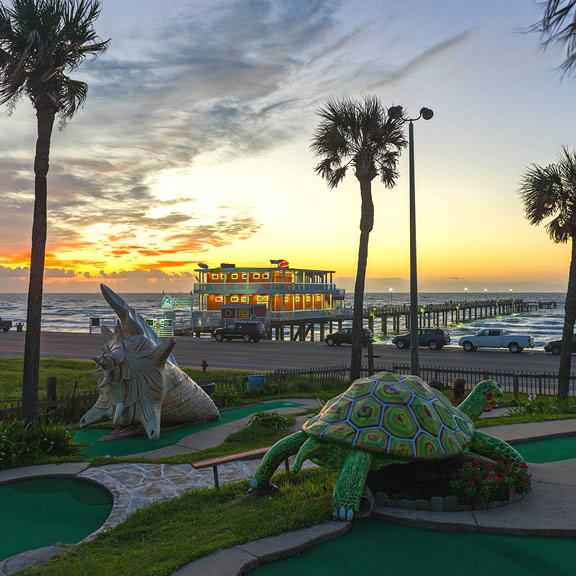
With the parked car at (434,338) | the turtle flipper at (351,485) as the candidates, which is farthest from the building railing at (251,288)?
the turtle flipper at (351,485)

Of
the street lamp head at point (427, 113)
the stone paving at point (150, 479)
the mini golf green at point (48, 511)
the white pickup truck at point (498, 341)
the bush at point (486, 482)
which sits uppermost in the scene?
the street lamp head at point (427, 113)

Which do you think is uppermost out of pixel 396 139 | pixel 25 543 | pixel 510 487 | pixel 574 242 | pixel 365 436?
pixel 396 139

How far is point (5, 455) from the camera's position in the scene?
889cm

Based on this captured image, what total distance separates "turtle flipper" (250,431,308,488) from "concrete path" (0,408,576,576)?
4.00 ft

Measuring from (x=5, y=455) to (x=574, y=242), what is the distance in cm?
1536

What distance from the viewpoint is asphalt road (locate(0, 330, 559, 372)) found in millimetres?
25984

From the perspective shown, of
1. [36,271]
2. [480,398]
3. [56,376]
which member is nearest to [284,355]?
[56,376]

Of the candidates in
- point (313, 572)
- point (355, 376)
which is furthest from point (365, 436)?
point (355, 376)

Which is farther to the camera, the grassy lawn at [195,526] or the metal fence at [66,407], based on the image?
the metal fence at [66,407]

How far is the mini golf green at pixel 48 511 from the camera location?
6.02 meters

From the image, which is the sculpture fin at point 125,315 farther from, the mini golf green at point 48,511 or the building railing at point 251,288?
the building railing at point 251,288

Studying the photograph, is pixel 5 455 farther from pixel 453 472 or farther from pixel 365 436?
pixel 453 472

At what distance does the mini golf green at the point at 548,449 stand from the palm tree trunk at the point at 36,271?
32.2 feet

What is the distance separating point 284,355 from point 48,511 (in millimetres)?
23928
